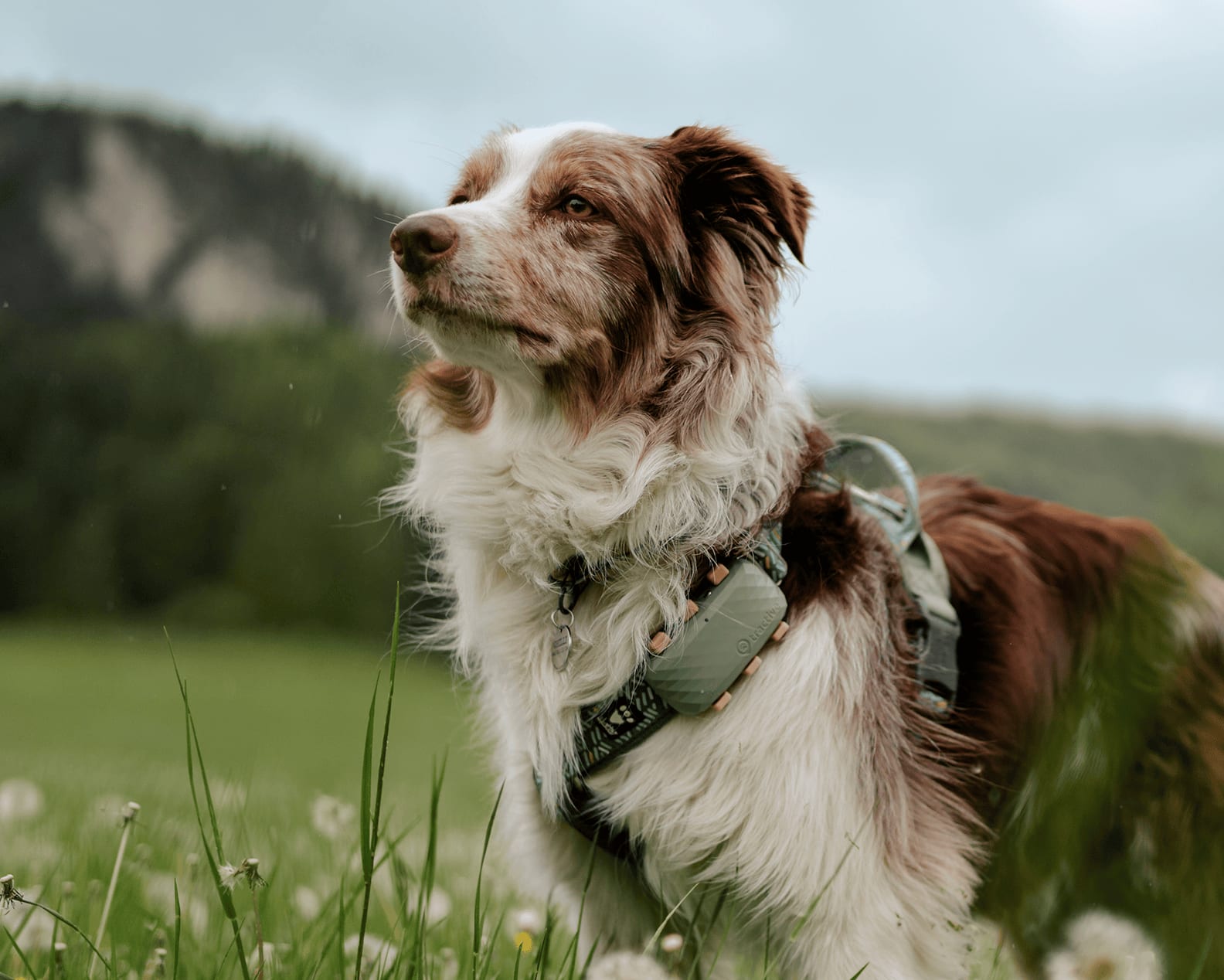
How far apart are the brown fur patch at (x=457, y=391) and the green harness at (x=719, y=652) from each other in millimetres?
538

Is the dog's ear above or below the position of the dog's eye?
above

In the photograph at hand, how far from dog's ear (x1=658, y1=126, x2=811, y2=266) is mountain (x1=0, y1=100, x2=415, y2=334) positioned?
56.9 feet

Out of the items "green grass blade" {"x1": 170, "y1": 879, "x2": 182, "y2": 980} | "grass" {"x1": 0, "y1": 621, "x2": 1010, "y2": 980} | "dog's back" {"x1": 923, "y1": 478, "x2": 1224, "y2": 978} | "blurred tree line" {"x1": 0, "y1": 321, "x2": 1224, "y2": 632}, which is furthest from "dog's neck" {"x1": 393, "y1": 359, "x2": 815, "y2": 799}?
"blurred tree line" {"x1": 0, "y1": 321, "x2": 1224, "y2": 632}

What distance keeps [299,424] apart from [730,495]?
16.9 meters

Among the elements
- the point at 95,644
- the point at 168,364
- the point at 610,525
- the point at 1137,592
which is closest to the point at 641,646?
the point at 610,525

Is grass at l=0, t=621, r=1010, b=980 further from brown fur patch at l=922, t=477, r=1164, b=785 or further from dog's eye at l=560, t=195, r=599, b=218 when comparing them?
dog's eye at l=560, t=195, r=599, b=218

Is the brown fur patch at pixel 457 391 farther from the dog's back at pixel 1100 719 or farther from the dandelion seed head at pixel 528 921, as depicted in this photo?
the dog's back at pixel 1100 719

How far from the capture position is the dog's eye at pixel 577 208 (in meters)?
2.82

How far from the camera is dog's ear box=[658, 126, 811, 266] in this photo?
114 inches

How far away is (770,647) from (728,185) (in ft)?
4.31

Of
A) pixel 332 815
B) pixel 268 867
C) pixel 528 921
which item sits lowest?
pixel 268 867

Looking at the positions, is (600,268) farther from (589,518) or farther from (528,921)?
(528,921)

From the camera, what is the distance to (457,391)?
119 inches

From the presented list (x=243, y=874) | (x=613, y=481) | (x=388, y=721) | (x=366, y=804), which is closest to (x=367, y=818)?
(x=366, y=804)
